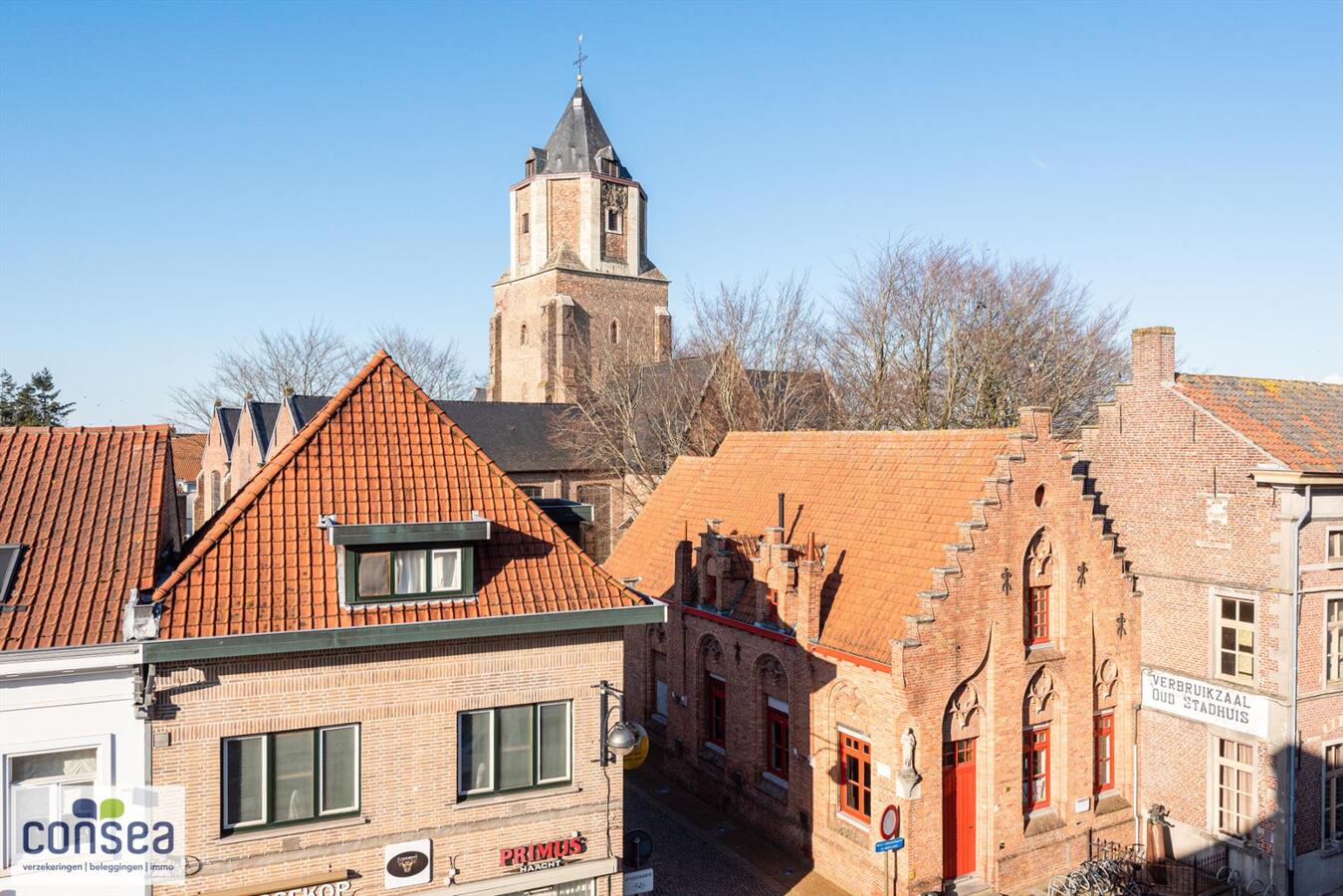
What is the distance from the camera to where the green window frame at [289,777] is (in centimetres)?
1178

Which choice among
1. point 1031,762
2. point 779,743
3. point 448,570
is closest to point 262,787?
point 448,570

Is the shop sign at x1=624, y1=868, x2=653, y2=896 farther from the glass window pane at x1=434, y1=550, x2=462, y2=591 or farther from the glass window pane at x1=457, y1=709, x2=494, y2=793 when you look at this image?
the glass window pane at x1=434, y1=550, x2=462, y2=591

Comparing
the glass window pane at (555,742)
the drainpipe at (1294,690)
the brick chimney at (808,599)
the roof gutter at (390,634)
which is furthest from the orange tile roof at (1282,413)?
the glass window pane at (555,742)

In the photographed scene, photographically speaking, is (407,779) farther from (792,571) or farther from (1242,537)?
(1242,537)

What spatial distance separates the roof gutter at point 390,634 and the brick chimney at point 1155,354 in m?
12.1

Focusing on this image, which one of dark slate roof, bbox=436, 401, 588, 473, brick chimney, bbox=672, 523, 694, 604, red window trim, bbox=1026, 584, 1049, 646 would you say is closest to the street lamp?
red window trim, bbox=1026, 584, 1049, 646

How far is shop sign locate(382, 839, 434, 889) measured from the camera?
488 inches

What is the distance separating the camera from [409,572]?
41.5 feet

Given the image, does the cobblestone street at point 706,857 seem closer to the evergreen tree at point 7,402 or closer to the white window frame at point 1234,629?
the white window frame at point 1234,629

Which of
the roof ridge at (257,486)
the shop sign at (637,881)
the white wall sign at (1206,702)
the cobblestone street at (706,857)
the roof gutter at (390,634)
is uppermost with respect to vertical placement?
the roof ridge at (257,486)

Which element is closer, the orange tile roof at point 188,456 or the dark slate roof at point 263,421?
the dark slate roof at point 263,421

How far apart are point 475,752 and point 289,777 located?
7.55 feet

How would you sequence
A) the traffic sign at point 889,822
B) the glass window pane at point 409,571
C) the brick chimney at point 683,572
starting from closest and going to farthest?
the glass window pane at point 409,571, the traffic sign at point 889,822, the brick chimney at point 683,572

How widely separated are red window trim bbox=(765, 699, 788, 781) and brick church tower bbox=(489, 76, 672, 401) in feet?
125
